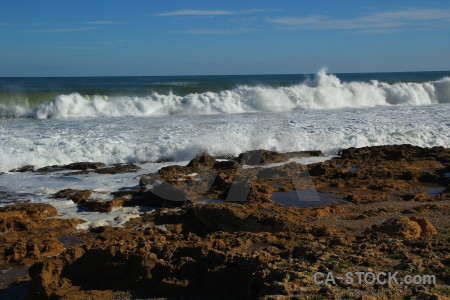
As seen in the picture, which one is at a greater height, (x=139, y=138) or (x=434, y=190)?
(x=139, y=138)

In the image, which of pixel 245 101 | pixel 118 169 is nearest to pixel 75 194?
pixel 118 169

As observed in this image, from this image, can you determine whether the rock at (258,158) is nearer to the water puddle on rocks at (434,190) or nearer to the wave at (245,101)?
the water puddle on rocks at (434,190)

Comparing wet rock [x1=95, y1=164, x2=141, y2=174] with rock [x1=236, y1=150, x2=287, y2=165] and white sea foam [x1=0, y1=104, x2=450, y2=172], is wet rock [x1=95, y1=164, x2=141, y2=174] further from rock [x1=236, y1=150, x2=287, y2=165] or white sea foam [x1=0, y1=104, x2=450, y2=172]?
rock [x1=236, y1=150, x2=287, y2=165]

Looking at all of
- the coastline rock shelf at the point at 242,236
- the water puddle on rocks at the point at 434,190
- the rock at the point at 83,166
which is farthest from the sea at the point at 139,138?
the water puddle on rocks at the point at 434,190

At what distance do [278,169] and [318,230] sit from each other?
13.2 ft

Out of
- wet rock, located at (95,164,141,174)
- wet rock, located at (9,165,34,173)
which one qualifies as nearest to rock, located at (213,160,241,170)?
wet rock, located at (95,164,141,174)

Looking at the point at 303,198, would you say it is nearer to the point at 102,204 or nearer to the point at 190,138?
the point at 102,204

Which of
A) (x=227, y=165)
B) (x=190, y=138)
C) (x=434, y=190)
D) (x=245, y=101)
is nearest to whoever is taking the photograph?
(x=434, y=190)

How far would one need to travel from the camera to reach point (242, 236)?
18.1ft

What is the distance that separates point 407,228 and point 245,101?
2140cm

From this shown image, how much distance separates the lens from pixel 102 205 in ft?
25.2

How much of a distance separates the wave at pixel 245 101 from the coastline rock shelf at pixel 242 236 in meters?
14.3

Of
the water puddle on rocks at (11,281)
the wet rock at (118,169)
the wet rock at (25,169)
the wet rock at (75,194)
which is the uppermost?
the wet rock at (118,169)

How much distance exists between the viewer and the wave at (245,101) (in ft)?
79.7
